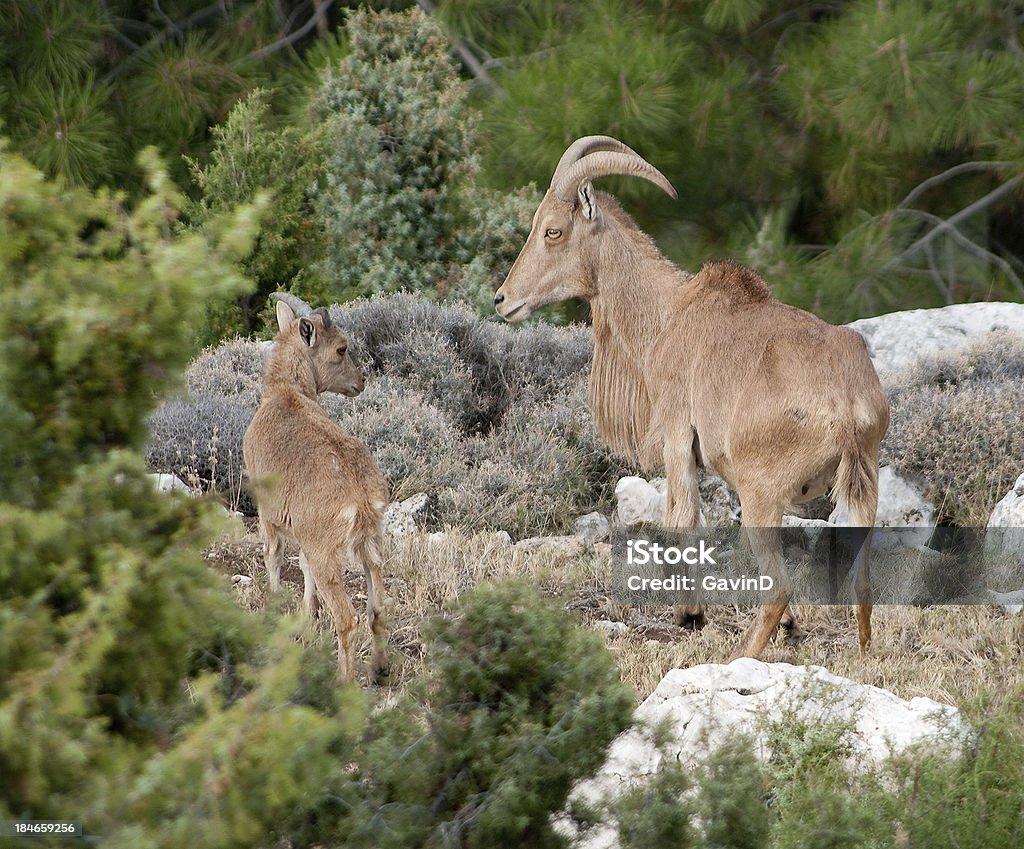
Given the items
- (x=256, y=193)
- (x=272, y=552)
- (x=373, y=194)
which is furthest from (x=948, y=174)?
(x=272, y=552)

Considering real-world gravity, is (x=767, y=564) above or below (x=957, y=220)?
below

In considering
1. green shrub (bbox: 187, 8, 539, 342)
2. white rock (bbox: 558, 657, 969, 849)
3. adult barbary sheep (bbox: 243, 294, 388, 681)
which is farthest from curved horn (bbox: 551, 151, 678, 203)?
green shrub (bbox: 187, 8, 539, 342)

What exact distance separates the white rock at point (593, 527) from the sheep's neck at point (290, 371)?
2.18 metres

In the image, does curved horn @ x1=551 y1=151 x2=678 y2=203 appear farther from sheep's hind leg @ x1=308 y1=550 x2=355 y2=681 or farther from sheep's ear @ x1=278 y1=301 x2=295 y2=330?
sheep's hind leg @ x1=308 y1=550 x2=355 y2=681

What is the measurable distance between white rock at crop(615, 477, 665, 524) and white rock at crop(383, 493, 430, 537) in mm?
1169

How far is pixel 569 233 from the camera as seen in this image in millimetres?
7512

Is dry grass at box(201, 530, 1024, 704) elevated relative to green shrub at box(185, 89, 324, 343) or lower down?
lower down

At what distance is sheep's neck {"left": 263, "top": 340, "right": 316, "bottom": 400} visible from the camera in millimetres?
6793

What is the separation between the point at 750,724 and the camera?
490 centimetres

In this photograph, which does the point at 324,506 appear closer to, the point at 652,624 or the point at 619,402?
the point at 652,624

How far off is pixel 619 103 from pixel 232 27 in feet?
16.1

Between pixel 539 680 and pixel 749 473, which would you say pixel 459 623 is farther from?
pixel 749 473

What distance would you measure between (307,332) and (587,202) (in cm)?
166

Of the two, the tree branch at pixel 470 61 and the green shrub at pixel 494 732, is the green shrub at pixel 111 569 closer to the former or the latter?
the green shrub at pixel 494 732
